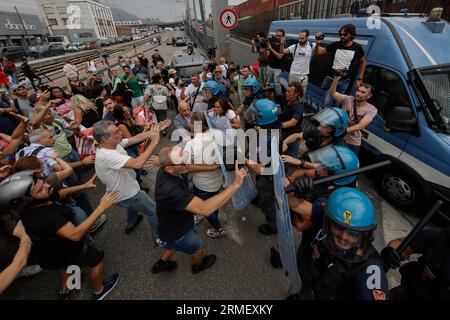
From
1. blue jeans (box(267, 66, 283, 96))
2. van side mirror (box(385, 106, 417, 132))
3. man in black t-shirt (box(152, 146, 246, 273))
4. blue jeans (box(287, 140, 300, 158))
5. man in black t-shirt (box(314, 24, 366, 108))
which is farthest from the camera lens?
blue jeans (box(267, 66, 283, 96))

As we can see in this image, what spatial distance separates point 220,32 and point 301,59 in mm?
5095

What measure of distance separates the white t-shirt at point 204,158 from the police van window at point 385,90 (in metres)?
2.87

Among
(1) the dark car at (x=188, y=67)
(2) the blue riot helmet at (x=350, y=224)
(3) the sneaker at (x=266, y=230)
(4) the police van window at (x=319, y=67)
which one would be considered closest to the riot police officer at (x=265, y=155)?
(3) the sneaker at (x=266, y=230)

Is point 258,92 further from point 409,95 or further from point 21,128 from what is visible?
point 21,128

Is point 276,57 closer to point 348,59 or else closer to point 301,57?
point 301,57

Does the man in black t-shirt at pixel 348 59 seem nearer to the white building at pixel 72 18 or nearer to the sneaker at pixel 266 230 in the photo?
the sneaker at pixel 266 230

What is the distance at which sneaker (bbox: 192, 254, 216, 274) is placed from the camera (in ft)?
9.59

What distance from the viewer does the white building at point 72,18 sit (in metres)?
68.2

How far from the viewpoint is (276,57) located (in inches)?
240

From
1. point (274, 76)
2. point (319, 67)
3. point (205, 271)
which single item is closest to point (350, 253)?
point (205, 271)

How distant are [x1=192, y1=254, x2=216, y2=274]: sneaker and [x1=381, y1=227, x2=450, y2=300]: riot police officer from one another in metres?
1.97

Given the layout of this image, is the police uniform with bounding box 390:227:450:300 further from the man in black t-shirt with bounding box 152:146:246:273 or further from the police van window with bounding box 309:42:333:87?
the police van window with bounding box 309:42:333:87

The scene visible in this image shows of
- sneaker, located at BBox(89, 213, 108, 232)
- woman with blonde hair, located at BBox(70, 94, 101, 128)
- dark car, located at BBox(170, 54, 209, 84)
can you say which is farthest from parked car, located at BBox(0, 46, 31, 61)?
sneaker, located at BBox(89, 213, 108, 232)
